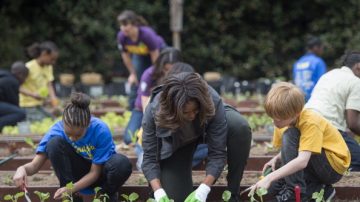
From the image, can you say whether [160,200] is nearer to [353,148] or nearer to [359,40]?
[353,148]

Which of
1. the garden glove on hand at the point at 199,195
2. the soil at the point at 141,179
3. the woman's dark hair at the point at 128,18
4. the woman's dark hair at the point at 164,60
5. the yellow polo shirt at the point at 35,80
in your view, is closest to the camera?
the garden glove on hand at the point at 199,195

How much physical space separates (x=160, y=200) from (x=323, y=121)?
40.2 inches

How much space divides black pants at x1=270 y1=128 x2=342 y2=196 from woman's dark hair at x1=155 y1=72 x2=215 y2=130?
0.47 m

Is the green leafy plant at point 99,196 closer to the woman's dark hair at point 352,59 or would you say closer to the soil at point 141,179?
the soil at point 141,179

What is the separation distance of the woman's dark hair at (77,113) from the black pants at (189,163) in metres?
0.51

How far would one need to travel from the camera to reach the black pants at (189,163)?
404 cm

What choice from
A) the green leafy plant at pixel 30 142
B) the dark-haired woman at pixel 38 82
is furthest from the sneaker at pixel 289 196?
the dark-haired woman at pixel 38 82

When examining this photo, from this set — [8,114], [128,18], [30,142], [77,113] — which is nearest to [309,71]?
[128,18]

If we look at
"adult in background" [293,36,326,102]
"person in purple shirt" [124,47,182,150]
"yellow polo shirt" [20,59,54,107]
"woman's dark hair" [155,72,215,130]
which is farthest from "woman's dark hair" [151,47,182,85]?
"yellow polo shirt" [20,59,54,107]

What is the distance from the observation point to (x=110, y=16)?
14.5m

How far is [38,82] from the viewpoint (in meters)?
8.95

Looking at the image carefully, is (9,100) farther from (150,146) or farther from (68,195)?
(150,146)

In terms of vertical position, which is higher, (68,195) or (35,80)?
(68,195)

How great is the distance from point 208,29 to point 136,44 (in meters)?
7.07
